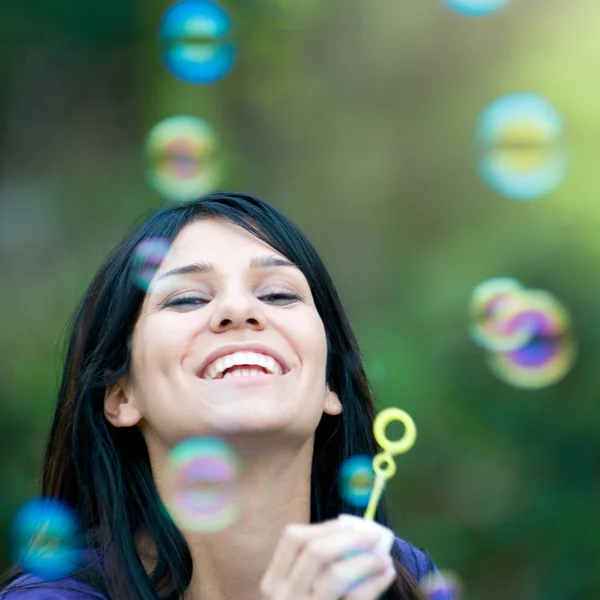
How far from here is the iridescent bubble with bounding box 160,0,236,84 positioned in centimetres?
331

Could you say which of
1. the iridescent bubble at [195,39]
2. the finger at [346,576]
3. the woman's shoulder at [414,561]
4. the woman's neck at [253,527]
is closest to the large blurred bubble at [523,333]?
the woman's shoulder at [414,561]

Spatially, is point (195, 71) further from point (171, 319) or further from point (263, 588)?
point (263, 588)

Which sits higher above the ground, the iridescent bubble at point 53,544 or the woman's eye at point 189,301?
the woman's eye at point 189,301

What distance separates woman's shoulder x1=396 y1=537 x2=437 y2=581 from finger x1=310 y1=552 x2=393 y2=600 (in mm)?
584

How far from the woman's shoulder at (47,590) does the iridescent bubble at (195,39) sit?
2.12m

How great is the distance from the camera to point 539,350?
9.58 ft

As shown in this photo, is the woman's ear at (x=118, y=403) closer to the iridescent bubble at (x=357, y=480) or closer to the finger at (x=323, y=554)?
the iridescent bubble at (x=357, y=480)

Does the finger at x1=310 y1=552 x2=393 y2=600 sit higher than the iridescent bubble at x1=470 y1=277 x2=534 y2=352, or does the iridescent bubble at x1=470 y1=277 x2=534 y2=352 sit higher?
the iridescent bubble at x1=470 y1=277 x2=534 y2=352

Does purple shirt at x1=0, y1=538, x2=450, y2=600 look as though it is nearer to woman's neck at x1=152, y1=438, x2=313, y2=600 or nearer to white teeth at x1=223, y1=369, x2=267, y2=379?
woman's neck at x1=152, y1=438, x2=313, y2=600

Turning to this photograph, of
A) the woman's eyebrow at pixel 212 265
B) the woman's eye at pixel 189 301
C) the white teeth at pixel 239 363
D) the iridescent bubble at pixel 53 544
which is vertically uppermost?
the woman's eyebrow at pixel 212 265

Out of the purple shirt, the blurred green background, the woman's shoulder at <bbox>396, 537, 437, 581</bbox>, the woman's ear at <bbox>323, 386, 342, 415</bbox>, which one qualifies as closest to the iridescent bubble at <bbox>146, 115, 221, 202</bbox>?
the blurred green background

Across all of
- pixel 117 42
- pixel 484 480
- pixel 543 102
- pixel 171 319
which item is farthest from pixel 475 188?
pixel 171 319

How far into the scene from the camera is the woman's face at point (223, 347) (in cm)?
147

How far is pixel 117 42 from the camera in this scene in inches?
148
